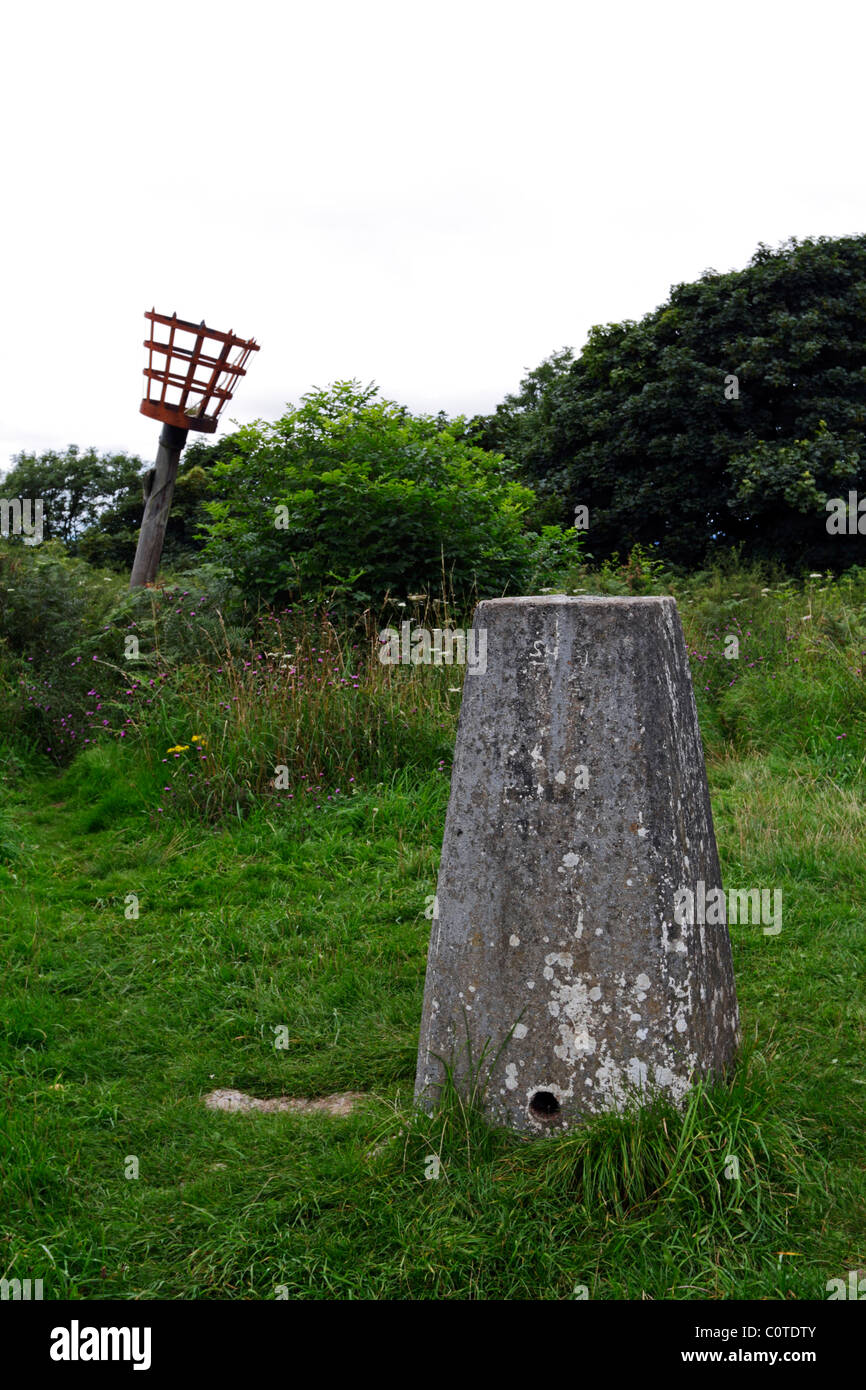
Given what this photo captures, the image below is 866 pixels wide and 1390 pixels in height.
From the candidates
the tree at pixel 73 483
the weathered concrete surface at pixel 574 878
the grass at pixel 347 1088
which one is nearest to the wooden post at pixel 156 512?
the grass at pixel 347 1088

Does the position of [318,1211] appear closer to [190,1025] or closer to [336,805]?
[190,1025]

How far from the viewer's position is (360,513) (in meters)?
8.21

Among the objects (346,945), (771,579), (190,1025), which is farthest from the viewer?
(771,579)

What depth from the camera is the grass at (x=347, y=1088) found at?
95.5 inches

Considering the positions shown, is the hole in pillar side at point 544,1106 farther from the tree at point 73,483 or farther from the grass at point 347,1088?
the tree at point 73,483

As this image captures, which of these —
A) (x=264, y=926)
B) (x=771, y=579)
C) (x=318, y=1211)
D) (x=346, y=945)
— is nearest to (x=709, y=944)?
(x=318, y=1211)

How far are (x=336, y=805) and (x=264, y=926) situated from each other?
144cm

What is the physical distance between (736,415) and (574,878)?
16.4 meters

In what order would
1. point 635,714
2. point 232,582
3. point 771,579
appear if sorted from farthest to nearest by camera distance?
1. point 771,579
2. point 232,582
3. point 635,714

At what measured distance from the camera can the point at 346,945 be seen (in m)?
4.36

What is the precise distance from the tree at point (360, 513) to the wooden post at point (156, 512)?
3.35 feet

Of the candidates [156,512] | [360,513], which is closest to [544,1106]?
[360,513]

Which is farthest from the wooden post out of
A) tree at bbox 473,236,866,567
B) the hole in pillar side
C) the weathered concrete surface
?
the hole in pillar side

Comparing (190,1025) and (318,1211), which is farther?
(190,1025)
